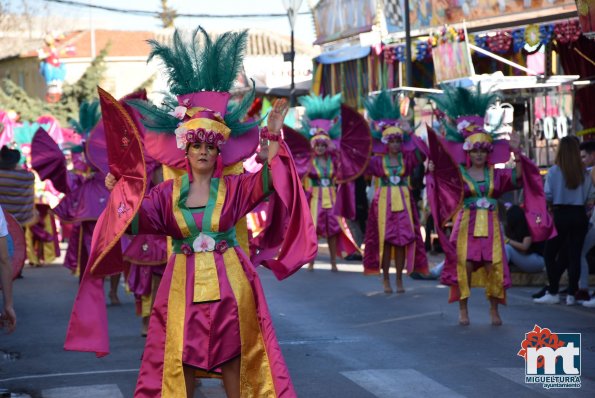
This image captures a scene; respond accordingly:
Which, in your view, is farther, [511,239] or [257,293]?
[511,239]

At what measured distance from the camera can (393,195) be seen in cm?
1340

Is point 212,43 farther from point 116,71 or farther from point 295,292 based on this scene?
point 116,71

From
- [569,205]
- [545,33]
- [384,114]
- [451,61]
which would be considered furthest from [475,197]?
[451,61]

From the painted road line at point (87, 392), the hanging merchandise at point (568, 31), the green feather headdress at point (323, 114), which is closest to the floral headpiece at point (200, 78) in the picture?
the painted road line at point (87, 392)

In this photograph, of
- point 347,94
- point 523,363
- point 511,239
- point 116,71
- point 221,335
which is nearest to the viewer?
point 221,335

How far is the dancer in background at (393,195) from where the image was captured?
43.4 ft

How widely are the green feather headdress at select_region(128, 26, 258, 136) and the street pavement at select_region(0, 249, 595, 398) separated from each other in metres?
2.00

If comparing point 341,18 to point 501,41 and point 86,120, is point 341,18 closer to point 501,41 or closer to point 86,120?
point 501,41

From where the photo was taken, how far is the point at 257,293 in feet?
19.8

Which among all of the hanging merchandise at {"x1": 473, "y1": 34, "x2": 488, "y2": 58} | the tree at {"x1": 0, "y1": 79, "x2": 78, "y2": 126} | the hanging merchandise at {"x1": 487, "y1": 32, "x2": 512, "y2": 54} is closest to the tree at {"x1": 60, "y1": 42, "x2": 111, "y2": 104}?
the tree at {"x1": 0, "y1": 79, "x2": 78, "y2": 126}

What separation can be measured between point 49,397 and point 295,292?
20.1ft

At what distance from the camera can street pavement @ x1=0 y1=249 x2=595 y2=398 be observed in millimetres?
7703

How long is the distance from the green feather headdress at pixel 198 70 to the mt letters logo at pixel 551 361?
9.05 feet

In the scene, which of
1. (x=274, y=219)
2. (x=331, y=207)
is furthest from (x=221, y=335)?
(x=331, y=207)
